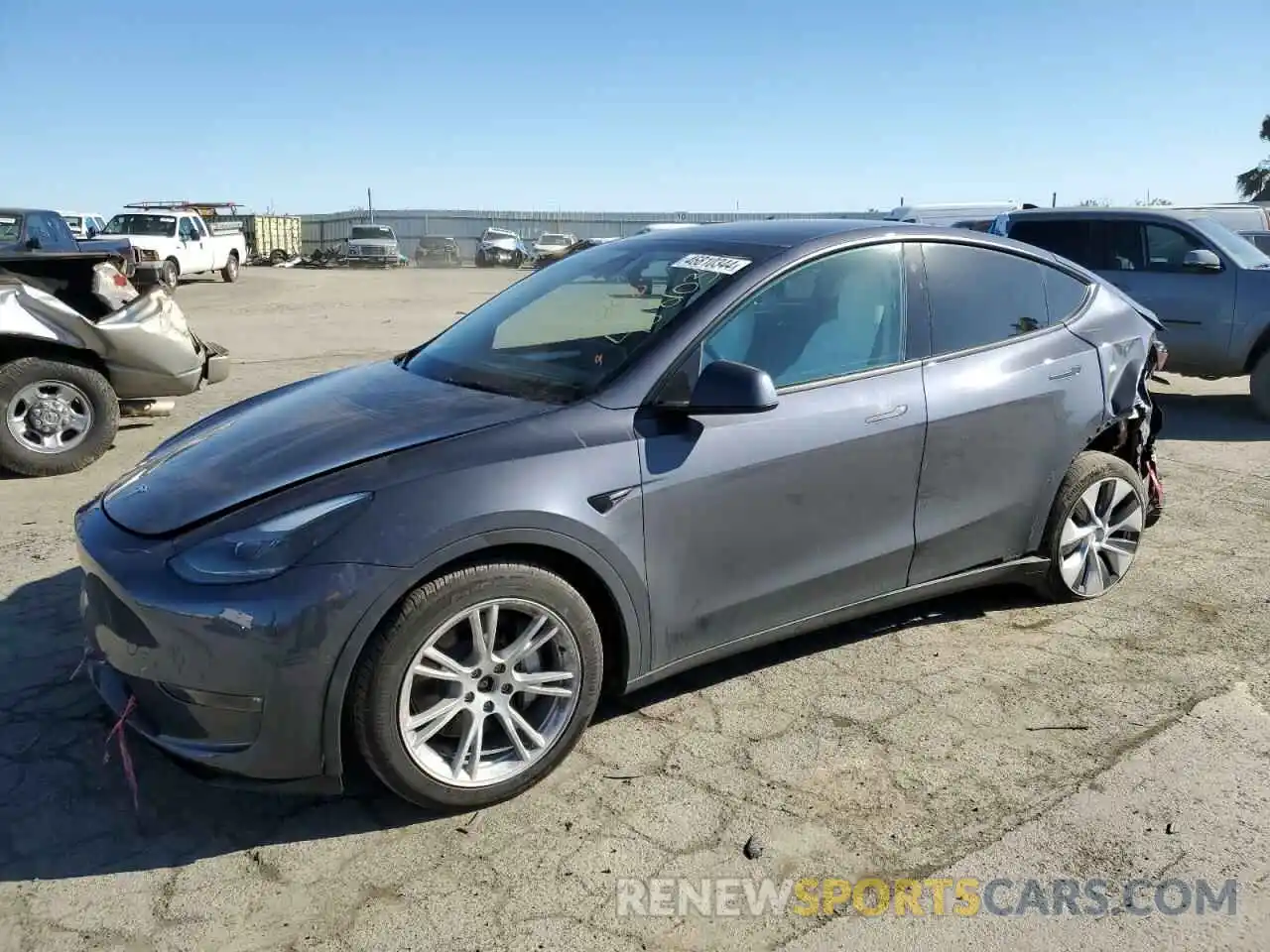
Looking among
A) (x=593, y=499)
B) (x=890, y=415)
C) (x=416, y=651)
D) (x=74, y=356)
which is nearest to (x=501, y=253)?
(x=74, y=356)

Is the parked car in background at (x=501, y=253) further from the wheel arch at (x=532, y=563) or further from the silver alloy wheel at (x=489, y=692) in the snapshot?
the silver alloy wheel at (x=489, y=692)

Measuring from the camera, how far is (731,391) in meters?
3.16

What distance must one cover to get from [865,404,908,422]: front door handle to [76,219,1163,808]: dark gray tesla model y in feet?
0.04

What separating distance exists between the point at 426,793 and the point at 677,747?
867mm

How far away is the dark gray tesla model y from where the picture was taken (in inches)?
107

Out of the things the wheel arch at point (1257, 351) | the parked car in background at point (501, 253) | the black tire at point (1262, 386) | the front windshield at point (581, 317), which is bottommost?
the black tire at point (1262, 386)

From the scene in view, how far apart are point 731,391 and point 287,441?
4.60ft

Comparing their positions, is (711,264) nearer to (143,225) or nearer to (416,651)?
(416,651)

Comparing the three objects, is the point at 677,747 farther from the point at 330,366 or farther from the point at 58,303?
the point at 330,366

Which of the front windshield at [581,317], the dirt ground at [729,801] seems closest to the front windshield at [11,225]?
the dirt ground at [729,801]

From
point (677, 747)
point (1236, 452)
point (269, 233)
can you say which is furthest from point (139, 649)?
point (269, 233)

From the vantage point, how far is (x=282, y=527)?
2.76 m

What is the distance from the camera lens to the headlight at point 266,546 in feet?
8.81

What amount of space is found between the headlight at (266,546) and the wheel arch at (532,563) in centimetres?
24
